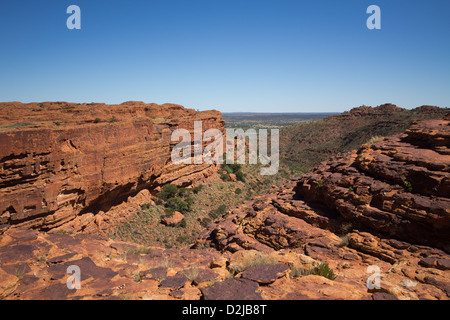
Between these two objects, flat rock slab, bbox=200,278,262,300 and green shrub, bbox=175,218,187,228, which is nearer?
flat rock slab, bbox=200,278,262,300

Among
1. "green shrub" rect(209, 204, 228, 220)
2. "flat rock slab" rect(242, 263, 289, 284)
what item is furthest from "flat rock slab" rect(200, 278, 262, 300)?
"green shrub" rect(209, 204, 228, 220)

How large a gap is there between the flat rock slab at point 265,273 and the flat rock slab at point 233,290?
0.72ft

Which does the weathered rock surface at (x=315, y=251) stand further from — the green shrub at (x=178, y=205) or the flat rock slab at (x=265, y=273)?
the green shrub at (x=178, y=205)

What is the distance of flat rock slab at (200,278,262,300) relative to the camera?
4.78 meters

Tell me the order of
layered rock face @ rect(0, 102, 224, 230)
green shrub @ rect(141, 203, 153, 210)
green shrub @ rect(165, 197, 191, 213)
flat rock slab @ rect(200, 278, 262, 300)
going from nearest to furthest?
flat rock slab @ rect(200, 278, 262, 300), layered rock face @ rect(0, 102, 224, 230), green shrub @ rect(141, 203, 153, 210), green shrub @ rect(165, 197, 191, 213)

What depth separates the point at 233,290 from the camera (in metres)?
5.05

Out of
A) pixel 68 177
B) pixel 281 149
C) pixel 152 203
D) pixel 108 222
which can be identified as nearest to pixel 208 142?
pixel 152 203

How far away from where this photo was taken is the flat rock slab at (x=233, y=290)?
4777mm

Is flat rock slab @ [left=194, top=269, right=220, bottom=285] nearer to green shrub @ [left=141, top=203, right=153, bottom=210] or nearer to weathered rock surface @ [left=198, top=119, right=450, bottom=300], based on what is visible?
weathered rock surface @ [left=198, top=119, right=450, bottom=300]

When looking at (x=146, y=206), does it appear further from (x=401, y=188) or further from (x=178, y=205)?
(x=401, y=188)

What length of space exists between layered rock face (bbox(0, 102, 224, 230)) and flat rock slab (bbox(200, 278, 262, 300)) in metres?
9.42

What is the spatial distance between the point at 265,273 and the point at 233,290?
3.58ft

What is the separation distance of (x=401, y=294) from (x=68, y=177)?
52.3ft
